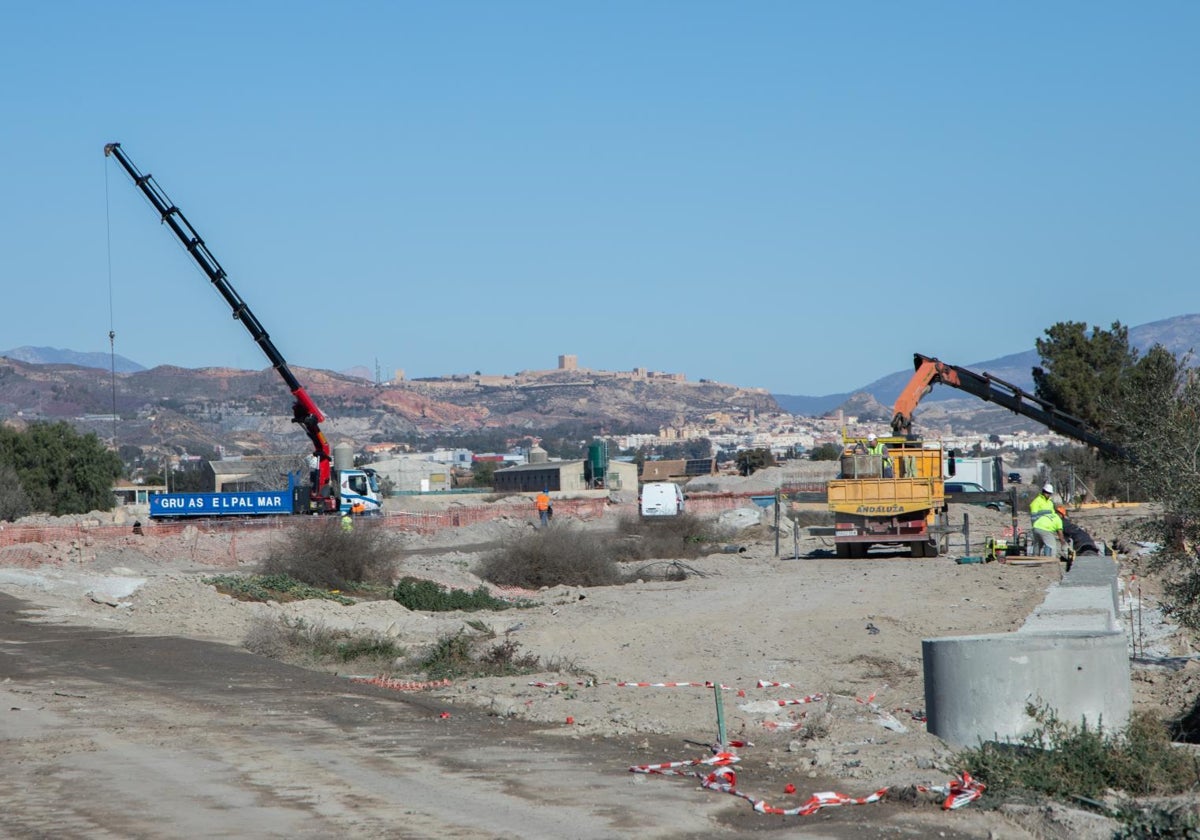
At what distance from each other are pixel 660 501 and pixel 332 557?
22.4 metres

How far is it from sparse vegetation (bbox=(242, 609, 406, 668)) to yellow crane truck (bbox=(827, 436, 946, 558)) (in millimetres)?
14471

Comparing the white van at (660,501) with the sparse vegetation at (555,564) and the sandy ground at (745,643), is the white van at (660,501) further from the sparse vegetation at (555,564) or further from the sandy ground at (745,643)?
the sparse vegetation at (555,564)

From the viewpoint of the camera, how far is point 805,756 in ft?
35.6

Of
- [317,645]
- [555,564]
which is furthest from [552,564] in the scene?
[317,645]

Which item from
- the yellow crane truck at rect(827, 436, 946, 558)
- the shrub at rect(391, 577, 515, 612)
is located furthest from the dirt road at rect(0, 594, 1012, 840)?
the yellow crane truck at rect(827, 436, 946, 558)

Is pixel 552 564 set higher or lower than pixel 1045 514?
lower

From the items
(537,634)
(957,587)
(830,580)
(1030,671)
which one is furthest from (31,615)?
(1030,671)

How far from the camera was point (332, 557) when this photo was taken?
31297mm

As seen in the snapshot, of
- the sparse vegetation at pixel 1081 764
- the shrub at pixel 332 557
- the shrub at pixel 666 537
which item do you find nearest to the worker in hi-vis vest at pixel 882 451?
the shrub at pixel 666 537

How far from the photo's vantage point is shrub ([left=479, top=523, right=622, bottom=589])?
1276 inches

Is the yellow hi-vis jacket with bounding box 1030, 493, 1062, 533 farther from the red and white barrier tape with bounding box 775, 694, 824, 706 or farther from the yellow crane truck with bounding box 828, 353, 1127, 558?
the red and white barrier tape with bounding box 775, 694, 824, 706

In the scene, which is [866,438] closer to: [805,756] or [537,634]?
[537,634]

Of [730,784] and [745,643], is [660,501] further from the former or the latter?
[730,784]

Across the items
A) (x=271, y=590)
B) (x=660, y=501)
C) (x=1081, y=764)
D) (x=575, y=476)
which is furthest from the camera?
(x=575, y=476)
